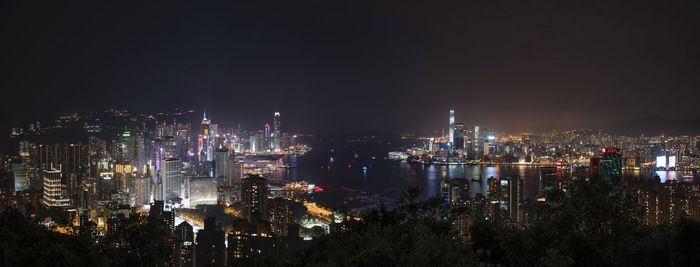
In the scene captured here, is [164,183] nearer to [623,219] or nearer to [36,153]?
[36,153]

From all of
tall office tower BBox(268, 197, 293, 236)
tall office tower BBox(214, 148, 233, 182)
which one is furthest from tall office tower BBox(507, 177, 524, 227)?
tall office tower BBox(214, 148, 233, 182)

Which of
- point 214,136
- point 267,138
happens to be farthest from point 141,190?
point 267,138

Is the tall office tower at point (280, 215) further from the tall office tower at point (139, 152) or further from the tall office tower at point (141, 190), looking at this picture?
the tall office tower at point (139, 152)

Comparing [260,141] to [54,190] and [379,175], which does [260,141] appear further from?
[54,190]

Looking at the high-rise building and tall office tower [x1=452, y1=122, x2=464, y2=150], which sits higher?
tall office tower [x1=452, y1=122, x2=464, y2=150]

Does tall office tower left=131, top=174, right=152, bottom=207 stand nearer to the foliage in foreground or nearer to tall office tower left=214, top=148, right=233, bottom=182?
tall office tower left=214, top=148, right=233, bottom=182

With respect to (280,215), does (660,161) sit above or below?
above
